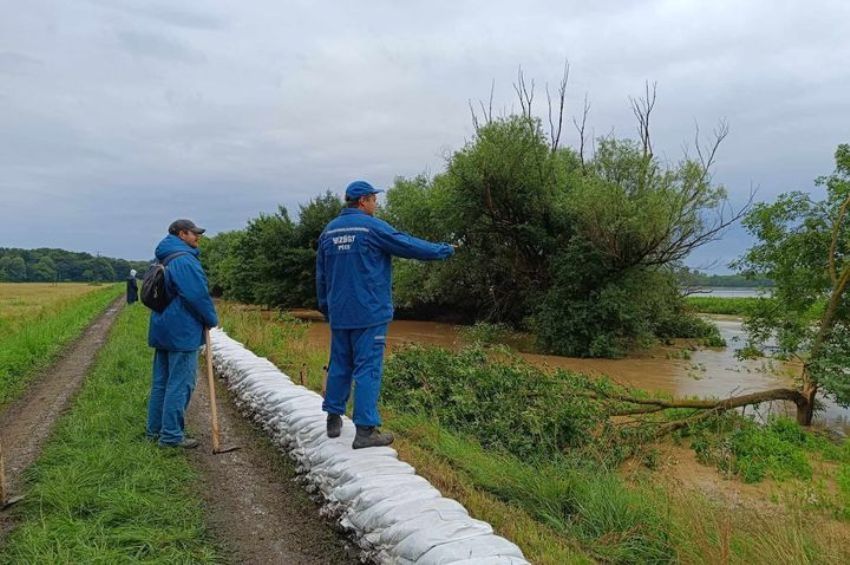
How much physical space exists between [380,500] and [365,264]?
1.51 meters

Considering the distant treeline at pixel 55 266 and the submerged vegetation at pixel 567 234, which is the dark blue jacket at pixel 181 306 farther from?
the distant treeline at pixel 55 266

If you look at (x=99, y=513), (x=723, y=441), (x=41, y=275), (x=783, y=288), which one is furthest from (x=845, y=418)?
(x=41, y=275)

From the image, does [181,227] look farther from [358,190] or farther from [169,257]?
[358,190]

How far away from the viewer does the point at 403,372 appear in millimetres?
7871

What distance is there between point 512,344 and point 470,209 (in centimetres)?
428

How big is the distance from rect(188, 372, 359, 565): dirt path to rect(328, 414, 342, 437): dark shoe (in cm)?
41

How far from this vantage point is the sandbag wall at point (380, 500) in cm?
266

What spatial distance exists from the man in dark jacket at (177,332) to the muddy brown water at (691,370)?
17.7 ft

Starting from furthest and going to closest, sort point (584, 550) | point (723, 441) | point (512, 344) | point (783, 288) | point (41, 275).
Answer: point (41, 275) < point (512, 344) < point (783, 288) < point (723, 441) < point (584, 550)

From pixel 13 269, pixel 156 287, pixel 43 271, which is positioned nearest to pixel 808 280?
pixel 156 287

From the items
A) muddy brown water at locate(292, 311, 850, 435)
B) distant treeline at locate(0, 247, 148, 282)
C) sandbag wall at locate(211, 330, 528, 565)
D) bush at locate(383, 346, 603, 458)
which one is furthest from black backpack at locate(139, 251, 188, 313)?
distant treeline at locate(0, 247, 148, 282)

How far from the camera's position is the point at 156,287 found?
4.69m

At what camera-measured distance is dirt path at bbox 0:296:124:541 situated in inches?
177

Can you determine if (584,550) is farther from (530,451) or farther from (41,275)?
(41,275)
